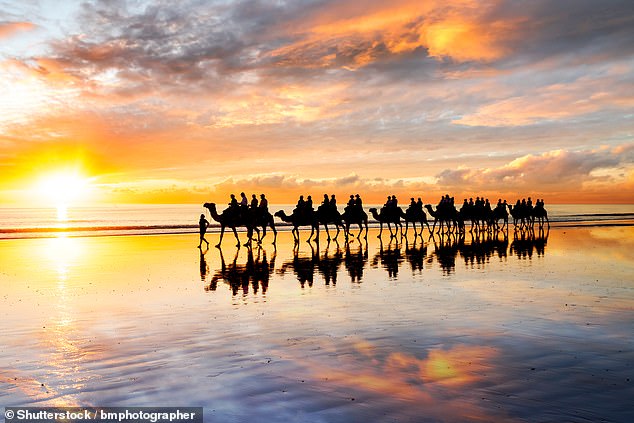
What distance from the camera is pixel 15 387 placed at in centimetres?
639

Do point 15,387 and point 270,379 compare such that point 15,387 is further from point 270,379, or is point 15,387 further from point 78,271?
point 78,271

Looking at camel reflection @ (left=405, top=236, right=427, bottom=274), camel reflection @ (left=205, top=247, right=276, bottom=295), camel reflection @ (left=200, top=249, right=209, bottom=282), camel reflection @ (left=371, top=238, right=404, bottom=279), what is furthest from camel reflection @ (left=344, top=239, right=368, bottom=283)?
camel reflection @ (left=200, top=249, right=209, bottom=282)

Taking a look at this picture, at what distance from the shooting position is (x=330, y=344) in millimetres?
8250

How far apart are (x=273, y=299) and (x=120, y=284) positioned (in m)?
4.85

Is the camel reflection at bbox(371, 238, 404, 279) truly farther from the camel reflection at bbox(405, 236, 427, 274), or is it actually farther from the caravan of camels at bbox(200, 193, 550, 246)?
the caravan of camels at bbox(200, 193, 550, 246)

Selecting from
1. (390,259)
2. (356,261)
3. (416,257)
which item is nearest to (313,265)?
(356,261)

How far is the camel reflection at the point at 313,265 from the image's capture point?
16.0m

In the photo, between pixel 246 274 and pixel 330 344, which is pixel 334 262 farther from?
pixel 330 344

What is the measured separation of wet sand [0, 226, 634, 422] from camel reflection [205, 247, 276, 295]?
0.09m

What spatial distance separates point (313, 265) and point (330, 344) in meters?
11.5

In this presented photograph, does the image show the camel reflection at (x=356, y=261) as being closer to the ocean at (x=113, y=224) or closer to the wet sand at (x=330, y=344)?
the wet sand at (x=330, y=344)

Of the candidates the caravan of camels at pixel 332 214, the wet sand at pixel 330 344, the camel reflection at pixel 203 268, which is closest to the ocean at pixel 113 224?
the caravan of camels at pixel 332 214

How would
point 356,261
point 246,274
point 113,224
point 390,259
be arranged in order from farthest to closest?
1. point 113,224
2. point 390,259
3. point 356,261
4. point 246,274

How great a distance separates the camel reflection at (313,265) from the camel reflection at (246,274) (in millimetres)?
693
